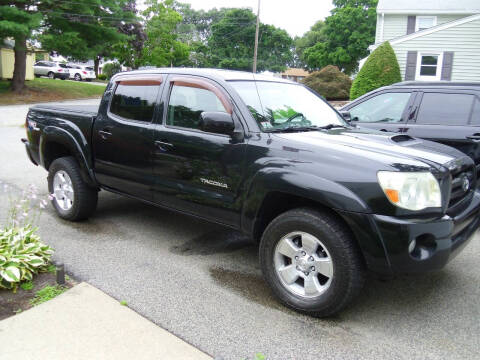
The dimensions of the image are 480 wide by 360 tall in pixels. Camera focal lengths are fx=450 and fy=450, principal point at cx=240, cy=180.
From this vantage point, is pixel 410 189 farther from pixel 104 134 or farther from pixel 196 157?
pixel 104 134

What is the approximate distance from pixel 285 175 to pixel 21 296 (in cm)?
229

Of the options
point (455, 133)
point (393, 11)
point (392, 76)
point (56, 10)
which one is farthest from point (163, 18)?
point (455, 133)

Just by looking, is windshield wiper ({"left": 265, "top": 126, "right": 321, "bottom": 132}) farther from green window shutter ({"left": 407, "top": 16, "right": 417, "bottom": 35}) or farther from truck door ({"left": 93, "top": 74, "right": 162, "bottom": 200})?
green window shutter ({"left": 407, "top": 16, "right": 417, "bottom": 35})

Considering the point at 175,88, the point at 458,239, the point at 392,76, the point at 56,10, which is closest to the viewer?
the point at 458,239

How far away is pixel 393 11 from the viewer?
2602cm

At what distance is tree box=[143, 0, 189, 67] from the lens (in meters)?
37.4

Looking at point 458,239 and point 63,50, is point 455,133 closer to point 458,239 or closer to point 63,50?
point 458,239

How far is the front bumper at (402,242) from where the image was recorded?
2953 millimetres

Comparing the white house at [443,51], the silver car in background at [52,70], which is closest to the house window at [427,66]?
the white house at [443,51]

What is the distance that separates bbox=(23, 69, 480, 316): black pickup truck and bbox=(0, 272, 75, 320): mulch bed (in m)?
1.20

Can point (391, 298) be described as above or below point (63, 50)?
below

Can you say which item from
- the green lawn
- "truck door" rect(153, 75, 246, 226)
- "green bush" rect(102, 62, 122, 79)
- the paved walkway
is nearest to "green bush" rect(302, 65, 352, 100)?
the green lawn

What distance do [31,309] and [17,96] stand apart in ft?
82.0

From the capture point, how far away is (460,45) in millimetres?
20125
